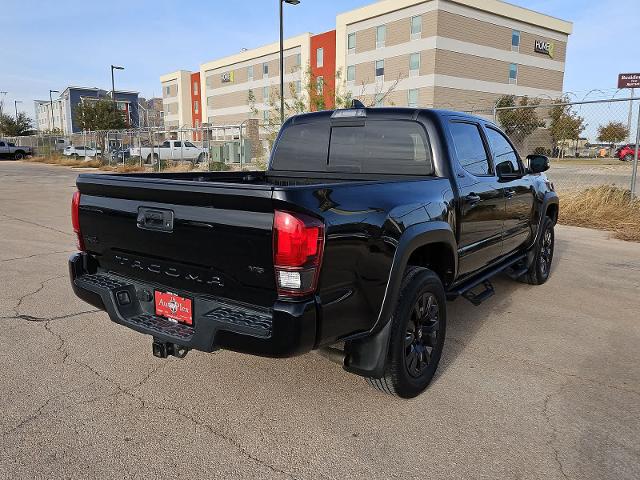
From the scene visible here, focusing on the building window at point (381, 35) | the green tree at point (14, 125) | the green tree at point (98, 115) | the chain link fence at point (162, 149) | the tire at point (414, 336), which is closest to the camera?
the tire at point (414, 336)

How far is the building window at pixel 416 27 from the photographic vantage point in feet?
134

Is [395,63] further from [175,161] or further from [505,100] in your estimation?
[175,161]

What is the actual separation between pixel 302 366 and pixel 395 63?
4345 centimetres

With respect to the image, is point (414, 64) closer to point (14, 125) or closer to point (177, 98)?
point (177, 98)

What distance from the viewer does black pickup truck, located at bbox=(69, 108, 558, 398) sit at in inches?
92.6

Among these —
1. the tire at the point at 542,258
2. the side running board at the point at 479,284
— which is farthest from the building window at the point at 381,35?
the side running board at the point at 479,284

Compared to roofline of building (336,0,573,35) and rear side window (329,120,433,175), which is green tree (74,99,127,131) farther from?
rear side window (329,120,433,175)

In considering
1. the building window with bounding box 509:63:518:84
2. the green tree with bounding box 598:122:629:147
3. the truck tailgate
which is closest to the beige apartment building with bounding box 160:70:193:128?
the building window with bounding box 509:63:518:84

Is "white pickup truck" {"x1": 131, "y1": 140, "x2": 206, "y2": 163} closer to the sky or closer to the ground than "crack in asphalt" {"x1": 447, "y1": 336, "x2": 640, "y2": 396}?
closer to the sky

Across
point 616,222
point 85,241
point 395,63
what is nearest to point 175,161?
point 395,63

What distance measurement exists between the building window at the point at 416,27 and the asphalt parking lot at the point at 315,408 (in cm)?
4097

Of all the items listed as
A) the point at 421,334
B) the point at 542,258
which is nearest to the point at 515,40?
the point at 542,258

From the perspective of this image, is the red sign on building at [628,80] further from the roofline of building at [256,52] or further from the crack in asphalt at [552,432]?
the roofline of building at [256,52]

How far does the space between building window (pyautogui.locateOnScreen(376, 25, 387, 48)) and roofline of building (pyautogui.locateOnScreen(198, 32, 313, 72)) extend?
30.3 feet
